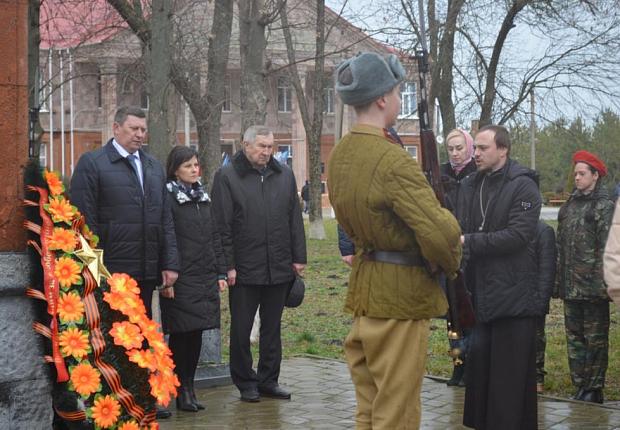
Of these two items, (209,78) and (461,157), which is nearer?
(461,157)

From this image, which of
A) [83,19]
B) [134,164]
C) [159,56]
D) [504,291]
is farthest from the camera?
[83,19]

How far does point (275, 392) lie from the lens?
27.4ft

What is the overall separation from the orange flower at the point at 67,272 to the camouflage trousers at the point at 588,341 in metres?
4.61

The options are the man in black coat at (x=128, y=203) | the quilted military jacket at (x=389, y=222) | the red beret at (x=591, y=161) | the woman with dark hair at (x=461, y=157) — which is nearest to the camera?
the quilted military jacket at (x=389, y=222)

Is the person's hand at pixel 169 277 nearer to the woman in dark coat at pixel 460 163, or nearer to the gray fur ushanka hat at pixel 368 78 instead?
the woman in dark coat at pixel 460 163

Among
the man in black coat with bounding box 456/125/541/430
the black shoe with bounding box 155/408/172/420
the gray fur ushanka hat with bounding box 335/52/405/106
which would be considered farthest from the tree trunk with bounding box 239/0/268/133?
the gray fur ushanka hat with bounding box 335/52/405/106

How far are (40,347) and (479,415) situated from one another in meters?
2.84

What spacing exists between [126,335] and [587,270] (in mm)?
4358

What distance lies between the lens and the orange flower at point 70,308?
17.7 feet

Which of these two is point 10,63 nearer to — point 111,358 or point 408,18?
point 111,358

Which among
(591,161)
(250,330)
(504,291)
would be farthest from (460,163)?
(504,291)

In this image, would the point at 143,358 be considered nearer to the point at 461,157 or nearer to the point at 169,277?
the point at 169,277

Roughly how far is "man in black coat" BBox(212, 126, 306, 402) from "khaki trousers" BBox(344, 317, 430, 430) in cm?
312

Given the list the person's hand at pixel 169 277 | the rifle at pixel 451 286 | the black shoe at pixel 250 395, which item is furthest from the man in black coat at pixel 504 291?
the person's hand at pixel 169 277
